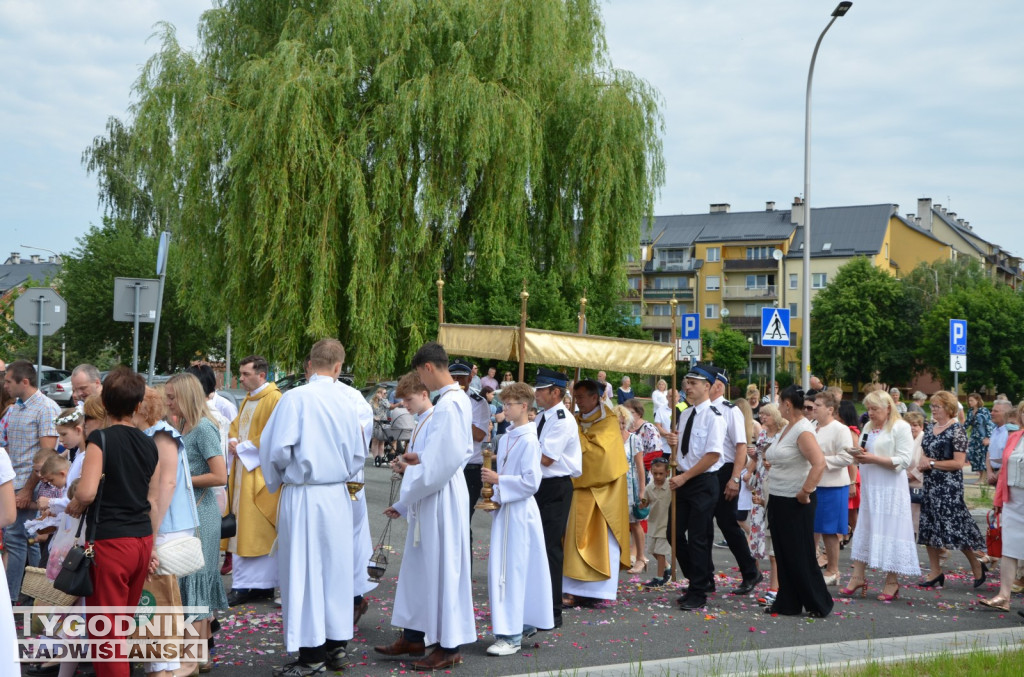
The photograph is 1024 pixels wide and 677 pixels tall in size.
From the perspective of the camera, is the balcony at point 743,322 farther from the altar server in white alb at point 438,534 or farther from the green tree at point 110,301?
the altar server in white alb at point 438,534

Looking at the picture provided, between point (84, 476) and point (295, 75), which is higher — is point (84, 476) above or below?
below

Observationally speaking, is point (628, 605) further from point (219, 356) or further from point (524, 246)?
point (219, 356)

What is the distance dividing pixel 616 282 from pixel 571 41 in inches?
232

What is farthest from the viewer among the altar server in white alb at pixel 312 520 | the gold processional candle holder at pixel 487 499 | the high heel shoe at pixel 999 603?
the high heel shoe at pixel 999 603

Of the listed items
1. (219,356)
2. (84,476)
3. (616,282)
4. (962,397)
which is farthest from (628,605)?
(962,397)

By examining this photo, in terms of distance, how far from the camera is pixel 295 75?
20344mm

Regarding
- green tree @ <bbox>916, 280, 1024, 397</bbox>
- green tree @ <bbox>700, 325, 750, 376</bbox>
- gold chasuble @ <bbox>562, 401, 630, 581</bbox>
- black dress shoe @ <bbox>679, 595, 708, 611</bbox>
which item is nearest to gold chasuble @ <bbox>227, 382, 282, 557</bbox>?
gold chasuble @ <bbox>562, 401, 630, 581</bbox>

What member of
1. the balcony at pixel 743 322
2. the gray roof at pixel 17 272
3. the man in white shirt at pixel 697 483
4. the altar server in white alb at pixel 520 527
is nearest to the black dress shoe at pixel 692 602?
the man in white shirt at pixel 697 483

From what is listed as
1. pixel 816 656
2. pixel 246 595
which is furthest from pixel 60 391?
pixel 816 656

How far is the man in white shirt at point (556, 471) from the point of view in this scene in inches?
319

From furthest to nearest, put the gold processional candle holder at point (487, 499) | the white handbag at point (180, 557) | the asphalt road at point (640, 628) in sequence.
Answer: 1. the gold processional candle holder at point (487, 499)
2. the asphalt road at point (640, 628)
3. the white handbag at point (180, 557)

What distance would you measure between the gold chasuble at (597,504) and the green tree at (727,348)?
7113cm

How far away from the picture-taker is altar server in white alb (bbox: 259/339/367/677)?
637 cm

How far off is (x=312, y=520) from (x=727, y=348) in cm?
7624
